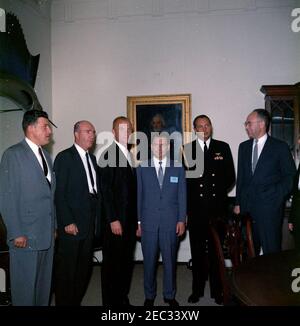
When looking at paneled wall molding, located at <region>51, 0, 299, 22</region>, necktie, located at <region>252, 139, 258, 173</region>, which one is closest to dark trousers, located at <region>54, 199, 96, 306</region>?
necktie, located at <region>252, 139, 258, 173</region>

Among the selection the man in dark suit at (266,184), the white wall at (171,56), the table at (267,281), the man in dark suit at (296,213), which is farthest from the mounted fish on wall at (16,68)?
the man in dark suit at (296,213)

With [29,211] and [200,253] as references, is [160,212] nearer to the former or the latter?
[200,253]

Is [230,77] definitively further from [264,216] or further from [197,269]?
[197,269]

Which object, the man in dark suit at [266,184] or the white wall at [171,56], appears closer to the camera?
the man in dark suit at [266,184]

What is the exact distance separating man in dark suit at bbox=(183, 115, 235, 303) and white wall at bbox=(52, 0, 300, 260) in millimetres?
1088

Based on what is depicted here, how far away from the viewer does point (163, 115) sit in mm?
4250

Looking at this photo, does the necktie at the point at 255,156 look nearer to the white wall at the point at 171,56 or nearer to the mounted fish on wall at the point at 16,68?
the white wall at the point at 171,56

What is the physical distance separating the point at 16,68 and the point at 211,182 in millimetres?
2350

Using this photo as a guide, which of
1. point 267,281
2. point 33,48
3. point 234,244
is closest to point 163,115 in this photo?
point 33,48

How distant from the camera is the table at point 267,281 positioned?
124cm

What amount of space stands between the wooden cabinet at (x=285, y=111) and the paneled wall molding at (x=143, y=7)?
1216 millimetres

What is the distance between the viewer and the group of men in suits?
2.22 m
